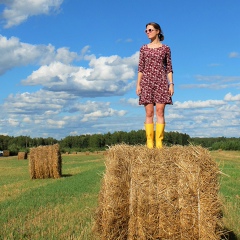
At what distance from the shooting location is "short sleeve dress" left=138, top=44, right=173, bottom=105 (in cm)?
802

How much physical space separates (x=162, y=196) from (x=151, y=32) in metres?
3.20

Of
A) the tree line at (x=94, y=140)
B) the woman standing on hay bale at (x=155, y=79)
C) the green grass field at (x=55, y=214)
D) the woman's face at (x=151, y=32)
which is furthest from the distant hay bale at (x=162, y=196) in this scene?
the tree line at (x=94, y=140)

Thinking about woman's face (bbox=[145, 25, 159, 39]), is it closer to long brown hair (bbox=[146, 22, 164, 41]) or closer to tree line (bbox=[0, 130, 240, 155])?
long brown hair (bbox=[146, 22, 164, 41])

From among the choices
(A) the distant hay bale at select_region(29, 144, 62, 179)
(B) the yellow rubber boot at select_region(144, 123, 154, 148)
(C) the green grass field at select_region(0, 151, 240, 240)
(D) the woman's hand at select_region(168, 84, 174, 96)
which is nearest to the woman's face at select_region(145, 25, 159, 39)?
(D) the woman's hand at select_region(168, 84, 174, 96)

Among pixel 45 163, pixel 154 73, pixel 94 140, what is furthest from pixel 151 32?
pixel 94 140

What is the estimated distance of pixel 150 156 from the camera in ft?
21.7

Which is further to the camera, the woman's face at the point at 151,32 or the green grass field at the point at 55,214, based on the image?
the woman's face at the point at 151,32

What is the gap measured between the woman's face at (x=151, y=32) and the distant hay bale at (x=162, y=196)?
2473mm

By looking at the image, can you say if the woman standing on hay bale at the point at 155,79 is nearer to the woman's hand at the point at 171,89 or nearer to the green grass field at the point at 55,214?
the woman's hand at the point at 171,89

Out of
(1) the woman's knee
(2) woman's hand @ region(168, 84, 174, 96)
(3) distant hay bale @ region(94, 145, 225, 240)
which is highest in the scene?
(2) woman's hand @ region(168, 84, 174, 96)

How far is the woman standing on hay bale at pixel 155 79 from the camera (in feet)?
26.2

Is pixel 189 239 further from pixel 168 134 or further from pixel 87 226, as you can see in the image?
pixel 168 134

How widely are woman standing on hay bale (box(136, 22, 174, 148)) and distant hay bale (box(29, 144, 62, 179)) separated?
13773mm

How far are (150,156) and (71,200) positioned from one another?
5.83m
